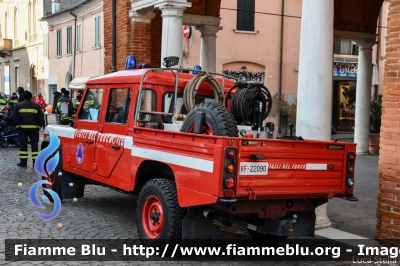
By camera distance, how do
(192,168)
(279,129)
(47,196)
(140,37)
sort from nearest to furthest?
(192,168)
(47,196)
(140,37)
(279,129)

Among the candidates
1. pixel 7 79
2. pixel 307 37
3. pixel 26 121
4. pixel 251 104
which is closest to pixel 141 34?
pixel 26 121

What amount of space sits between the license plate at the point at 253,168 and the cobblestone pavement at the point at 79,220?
1.17m

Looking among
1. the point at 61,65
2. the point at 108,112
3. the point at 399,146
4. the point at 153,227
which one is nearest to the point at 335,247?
the point at 399,146

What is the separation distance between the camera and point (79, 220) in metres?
7.19

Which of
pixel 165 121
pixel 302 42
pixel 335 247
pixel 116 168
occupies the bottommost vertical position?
pixel 335 247

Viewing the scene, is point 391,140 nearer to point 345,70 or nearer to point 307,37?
point 307,37

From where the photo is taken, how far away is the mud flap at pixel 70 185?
8.01 meters

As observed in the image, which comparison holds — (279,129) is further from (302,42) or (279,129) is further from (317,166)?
(317,166)

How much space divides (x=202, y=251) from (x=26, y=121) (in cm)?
750

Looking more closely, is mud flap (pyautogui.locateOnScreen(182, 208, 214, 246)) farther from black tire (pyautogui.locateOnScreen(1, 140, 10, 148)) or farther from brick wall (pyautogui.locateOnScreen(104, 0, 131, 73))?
black tire (pyautogui.locateOnScreen(1, 140, 10, 148))

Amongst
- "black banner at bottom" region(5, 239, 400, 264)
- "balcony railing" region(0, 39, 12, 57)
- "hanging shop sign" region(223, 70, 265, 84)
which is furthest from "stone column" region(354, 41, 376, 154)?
"balcony railing" region(0, 39, 12, 57)

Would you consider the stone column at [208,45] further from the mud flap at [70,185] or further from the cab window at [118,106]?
the cab window at [118,106]

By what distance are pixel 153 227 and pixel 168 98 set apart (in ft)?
5.71

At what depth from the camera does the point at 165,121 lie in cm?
666
